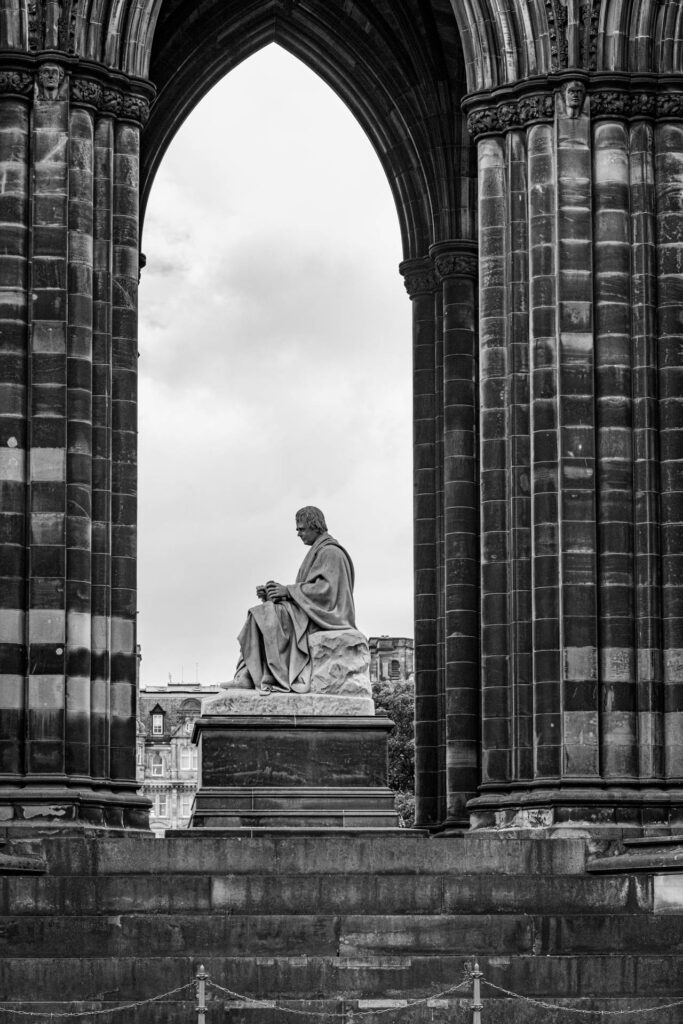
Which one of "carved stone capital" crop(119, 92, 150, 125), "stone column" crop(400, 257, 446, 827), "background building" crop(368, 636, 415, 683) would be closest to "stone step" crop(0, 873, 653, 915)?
"carved stone capital" crop(119, 92, 150, 125)

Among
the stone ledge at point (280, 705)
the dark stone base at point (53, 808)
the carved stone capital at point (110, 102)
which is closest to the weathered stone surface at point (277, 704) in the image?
the stone ledge at point (280, 705)

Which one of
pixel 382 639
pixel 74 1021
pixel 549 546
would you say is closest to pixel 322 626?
pixel 549 546

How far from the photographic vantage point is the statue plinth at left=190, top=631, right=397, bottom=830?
3488cm

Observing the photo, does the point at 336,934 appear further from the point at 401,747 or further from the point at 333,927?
the point at 401,747

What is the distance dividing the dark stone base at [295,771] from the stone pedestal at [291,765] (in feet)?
0.05

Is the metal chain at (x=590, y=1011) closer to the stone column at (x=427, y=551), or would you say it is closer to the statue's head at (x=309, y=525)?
the statue's head at (x=309, y=525)

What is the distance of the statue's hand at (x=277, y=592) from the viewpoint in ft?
120

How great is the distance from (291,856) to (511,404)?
7.82 m

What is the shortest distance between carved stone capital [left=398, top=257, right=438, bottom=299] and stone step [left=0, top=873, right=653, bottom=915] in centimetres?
1531

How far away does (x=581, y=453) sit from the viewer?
3428cm

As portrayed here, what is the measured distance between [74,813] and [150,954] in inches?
180

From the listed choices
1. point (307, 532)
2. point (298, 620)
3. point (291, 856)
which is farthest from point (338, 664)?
point (291, 856)

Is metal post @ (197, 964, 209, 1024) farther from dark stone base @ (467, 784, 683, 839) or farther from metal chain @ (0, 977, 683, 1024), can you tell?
dark stone base @ (467, 784, 683, 839)

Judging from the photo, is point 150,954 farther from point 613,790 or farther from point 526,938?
point 613,790
